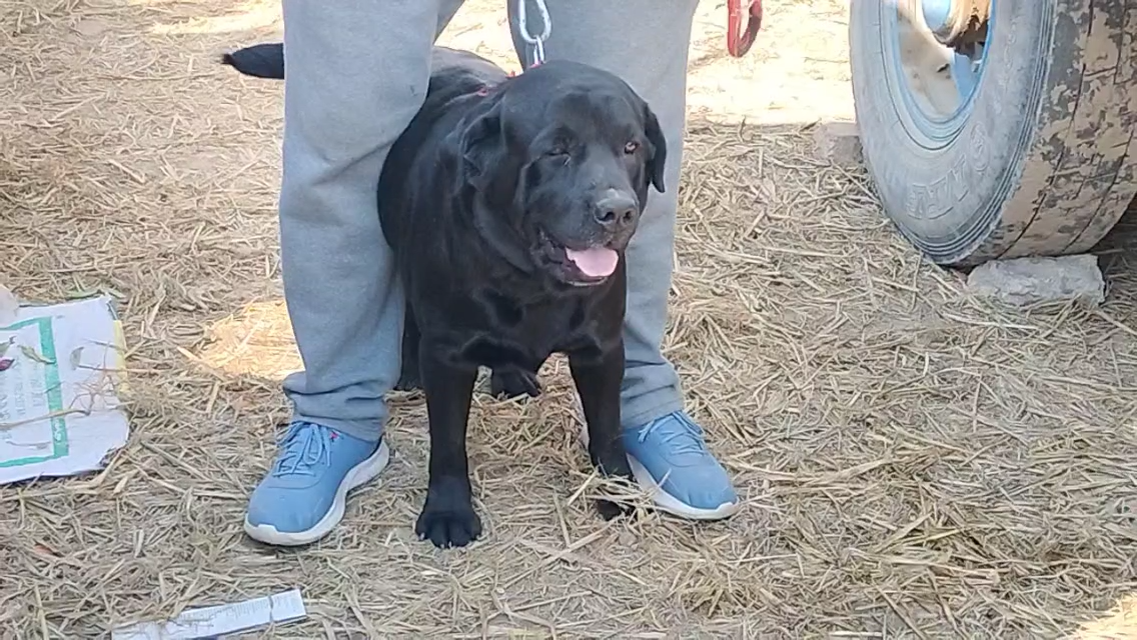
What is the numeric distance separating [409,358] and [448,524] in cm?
45

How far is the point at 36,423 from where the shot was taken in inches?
101

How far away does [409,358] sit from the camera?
2.61 metres

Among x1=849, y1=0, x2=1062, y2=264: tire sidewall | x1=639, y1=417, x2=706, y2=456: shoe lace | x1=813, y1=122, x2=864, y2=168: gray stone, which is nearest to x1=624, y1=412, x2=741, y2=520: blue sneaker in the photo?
x1=639, y1=417, x2=706, y2=456: shoe lace

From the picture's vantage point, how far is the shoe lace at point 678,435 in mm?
2400

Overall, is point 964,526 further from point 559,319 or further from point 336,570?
point 336,570

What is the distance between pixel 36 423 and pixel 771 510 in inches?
51.9

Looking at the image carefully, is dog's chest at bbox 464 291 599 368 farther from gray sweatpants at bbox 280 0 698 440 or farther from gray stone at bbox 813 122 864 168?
gray stone at bbox 813 122 864 168

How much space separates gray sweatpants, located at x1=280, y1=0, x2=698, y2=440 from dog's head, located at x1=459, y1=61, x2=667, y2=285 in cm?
16

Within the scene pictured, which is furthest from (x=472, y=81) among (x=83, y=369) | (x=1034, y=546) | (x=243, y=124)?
(x=243, y=124)

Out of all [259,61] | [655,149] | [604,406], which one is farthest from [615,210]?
[259,61]

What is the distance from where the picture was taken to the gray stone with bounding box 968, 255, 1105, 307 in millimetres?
3012

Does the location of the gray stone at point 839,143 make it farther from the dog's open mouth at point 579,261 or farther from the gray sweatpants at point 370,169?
the dog's open mouth at point 579,261

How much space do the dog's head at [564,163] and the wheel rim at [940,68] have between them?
137cm


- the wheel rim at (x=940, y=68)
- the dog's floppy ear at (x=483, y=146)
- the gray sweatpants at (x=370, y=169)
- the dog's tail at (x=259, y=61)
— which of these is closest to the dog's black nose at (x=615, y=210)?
the dog's floppy ear at (x=483, y=146)
